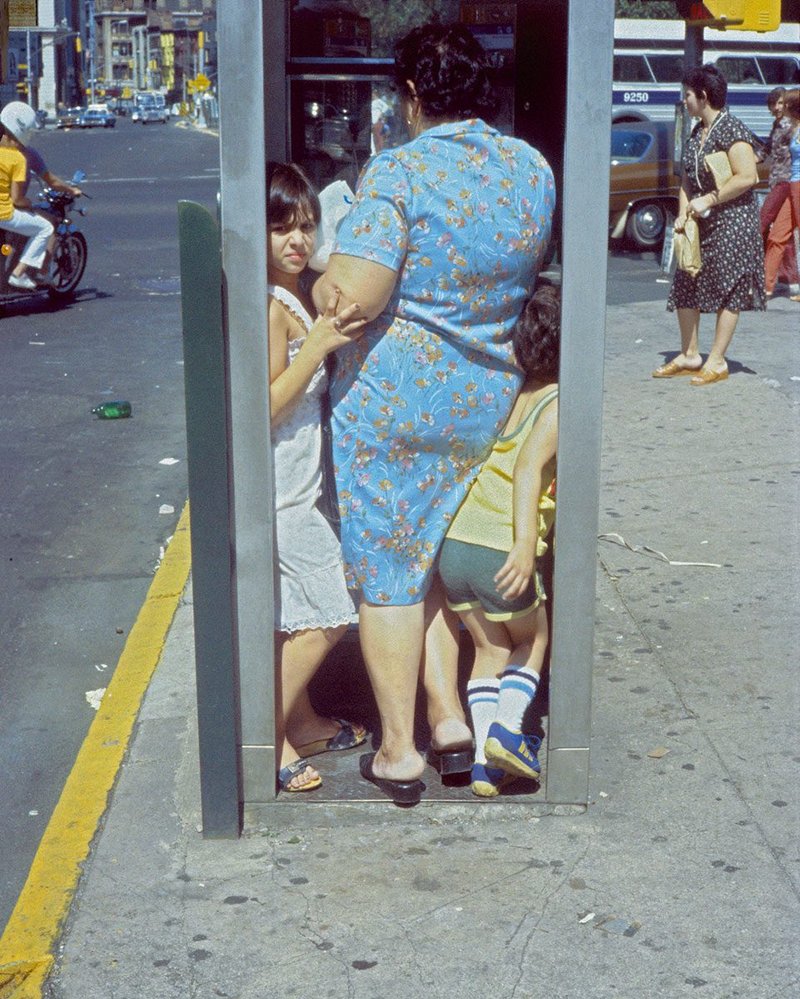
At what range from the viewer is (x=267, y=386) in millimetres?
3371

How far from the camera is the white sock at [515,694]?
11.8 ft

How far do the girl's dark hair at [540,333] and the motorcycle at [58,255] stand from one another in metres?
10.0

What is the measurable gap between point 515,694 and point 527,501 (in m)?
0.51

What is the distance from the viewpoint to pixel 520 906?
320cm

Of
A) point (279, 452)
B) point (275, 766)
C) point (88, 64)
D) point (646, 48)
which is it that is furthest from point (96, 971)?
point (88, 64)

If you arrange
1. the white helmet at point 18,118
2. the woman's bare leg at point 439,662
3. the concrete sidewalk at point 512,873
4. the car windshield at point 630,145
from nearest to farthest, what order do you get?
the concrete sidewalk at point 512,873 → the woman's bare leg at point 439,662 → the white helmet at point 18,118 → the car windshield at point 630,145

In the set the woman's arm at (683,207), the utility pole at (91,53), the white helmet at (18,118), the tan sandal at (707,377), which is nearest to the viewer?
the woman's arm at (683,207)

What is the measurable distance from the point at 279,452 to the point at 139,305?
1002 cm

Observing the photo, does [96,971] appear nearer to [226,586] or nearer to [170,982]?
[170,982]

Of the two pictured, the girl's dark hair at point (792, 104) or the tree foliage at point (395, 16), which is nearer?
the tree foliage at point (395, 16)

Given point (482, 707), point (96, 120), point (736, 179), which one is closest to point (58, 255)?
point (736, 179)

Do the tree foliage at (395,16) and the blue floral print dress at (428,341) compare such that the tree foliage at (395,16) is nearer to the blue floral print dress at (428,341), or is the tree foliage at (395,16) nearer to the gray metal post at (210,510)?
the blue floral print dress at (428,341)

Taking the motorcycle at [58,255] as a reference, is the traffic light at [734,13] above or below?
above

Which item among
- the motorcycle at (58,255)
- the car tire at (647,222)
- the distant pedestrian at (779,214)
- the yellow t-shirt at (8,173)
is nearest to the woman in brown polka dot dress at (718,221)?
the distant pedestrian at (779,214)
